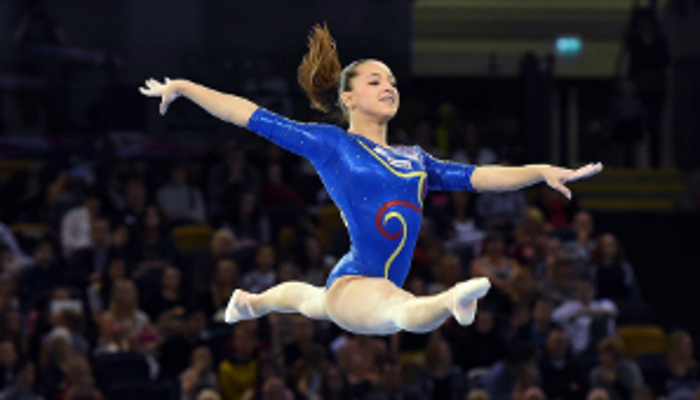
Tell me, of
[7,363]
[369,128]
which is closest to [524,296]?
[7,363]

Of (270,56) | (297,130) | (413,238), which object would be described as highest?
(270,56)

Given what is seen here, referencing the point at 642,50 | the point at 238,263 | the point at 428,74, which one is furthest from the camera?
the point at 428,74

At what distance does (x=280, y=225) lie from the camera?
11.6 metres

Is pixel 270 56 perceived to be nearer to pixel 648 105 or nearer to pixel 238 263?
pixel 238 263

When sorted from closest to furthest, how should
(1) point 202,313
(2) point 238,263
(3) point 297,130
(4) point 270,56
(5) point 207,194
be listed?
(3) point 297,130, (1) point 202,313, (2) point 238,263, (5) point 207,194, (4) point 270,56

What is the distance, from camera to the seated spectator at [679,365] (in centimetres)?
1021

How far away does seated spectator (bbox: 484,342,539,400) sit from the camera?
9750 millimetres

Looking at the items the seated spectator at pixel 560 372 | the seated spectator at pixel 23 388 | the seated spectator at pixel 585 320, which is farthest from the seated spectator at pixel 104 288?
the seated spectator at pixel 585 320

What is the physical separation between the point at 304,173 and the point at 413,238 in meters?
6.95

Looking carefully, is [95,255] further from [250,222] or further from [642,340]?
[642,340]

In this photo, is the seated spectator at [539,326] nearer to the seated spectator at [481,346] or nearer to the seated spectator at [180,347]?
the seated spectator at [481,346]

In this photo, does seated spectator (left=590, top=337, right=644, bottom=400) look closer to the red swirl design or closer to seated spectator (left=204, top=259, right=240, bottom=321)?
seated spectator (left=204, top=259, right=240, bottom=321)

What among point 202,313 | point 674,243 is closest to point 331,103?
point 202,313

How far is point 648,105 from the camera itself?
47.6 feet
